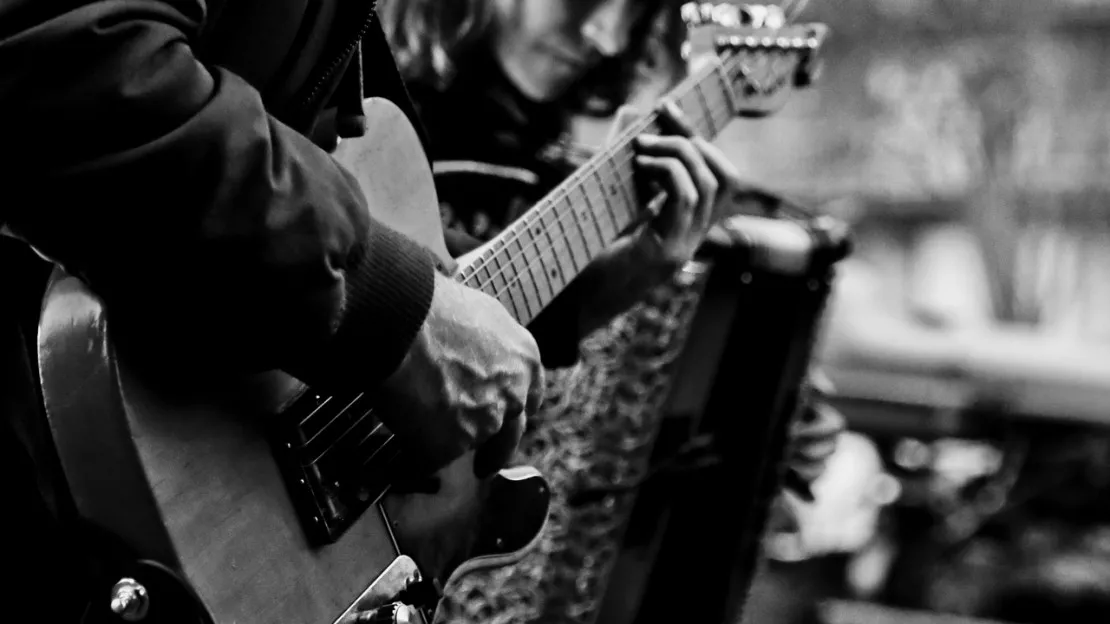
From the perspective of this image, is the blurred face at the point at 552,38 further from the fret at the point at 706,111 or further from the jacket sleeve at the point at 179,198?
the jacket sleeve at the point at 179,198

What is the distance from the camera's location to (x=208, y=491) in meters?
1.01

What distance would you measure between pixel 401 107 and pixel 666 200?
497mm

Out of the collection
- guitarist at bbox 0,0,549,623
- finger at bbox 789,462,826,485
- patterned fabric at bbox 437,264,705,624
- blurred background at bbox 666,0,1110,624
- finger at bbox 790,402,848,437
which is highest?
guitarist at bbox 0,0,549,623

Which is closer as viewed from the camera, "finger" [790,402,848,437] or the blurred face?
the blurred face

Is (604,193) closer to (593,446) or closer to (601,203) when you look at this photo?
(601,203)

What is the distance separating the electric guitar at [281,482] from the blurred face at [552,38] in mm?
832

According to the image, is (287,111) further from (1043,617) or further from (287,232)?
(1043,617)

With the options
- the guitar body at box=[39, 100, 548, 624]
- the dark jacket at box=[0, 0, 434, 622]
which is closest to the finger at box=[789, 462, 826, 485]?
the guitar body at box=[39, 100, 548, 624]

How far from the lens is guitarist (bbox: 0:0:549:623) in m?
0.89

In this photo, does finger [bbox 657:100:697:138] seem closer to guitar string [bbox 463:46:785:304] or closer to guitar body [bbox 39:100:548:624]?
guitar string [bbox 463:46:785:304]

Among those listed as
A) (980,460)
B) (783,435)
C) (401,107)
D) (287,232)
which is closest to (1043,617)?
(980,460)

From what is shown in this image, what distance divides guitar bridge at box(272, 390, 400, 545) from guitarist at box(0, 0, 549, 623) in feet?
0.16

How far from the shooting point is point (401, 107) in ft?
5.00

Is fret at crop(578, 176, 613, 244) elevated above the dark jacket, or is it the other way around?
the dark jacket
